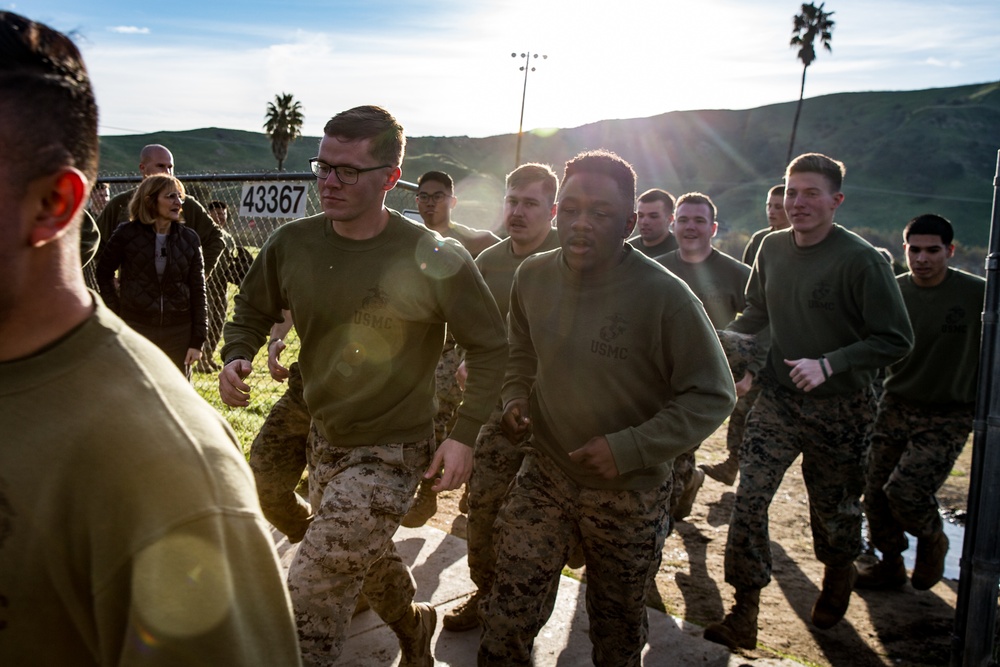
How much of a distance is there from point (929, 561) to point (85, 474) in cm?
622

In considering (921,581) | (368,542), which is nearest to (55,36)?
(368,542)

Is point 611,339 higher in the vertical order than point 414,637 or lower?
higher

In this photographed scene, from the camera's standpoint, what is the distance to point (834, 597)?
201 inches

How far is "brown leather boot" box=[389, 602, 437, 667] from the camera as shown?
361cm

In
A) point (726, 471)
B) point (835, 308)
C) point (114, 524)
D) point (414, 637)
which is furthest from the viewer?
point (726, 471)

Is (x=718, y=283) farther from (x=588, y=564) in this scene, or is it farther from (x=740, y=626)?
(x=588, y=564)

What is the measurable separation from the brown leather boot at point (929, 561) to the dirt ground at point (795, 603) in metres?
0.10

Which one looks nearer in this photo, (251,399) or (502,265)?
(502,265)

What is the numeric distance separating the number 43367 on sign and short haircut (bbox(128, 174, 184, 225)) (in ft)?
1.83

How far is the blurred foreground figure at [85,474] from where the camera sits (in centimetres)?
109

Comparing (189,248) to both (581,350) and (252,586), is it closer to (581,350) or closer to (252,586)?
(581,350)

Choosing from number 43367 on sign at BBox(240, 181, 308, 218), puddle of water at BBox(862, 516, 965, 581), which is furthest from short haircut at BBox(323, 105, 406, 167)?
puddle of water at BBox(862, 516, 965, 581)

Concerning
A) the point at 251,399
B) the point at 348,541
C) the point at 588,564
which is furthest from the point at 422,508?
the point at 251,399

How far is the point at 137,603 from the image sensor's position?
1.08 metres
